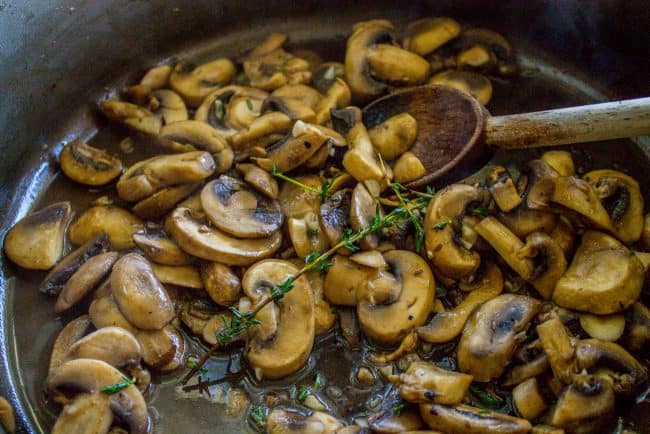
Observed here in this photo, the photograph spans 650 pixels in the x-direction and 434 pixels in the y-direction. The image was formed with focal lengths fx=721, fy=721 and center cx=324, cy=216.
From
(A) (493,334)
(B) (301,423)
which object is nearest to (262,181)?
(B) (301,423)

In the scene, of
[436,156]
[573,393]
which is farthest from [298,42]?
[573,393]

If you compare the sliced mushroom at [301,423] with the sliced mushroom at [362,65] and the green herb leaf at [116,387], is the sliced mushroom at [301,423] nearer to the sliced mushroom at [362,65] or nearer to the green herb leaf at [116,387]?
the green herb leaf at [116,387]

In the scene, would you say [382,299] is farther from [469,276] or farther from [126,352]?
[126,352]

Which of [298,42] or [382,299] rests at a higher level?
[298,42]

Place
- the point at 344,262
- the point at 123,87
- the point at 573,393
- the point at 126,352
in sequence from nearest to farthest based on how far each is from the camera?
the point at 573,393 → the point at 126,352 → the point at 344,262 → the point at 123,87

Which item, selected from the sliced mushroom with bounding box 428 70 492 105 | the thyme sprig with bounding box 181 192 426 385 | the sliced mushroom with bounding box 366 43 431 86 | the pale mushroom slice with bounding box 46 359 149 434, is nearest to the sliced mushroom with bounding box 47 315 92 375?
the pale mushroom slice with bounding box 46 359 149 434

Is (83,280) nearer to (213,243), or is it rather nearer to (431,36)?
(213,243)

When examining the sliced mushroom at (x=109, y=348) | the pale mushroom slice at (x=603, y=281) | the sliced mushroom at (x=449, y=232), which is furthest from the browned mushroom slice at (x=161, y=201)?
the pale mushroom slice at (x=603, y=281)

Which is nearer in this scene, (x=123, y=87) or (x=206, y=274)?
(x=206, y=274)
